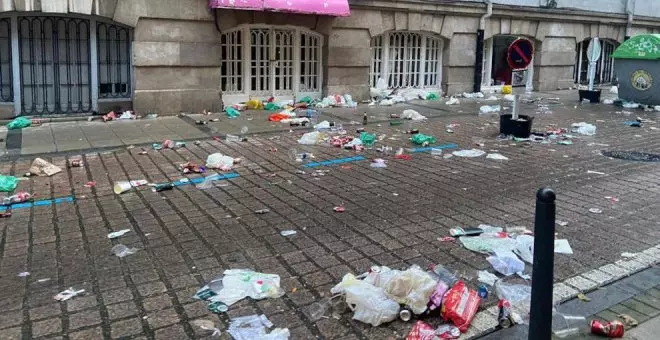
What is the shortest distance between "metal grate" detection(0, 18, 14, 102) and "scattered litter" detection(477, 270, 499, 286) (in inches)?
403

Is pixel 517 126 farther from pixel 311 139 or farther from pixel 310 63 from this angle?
pixel 310 63

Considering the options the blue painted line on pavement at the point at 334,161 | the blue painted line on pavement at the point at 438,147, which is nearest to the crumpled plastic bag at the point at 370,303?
the blue painted line on pavement at the point at 334,161

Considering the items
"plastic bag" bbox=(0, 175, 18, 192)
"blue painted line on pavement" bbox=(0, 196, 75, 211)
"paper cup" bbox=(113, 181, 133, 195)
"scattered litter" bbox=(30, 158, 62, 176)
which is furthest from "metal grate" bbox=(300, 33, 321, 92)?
"blue painted line on pavement" bbox=(0, 196, 75, 211)

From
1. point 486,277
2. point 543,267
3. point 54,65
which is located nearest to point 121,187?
point 486,277

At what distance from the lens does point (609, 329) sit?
3.44 m

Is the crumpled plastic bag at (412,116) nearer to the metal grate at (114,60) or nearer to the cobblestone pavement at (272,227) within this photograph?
the cobblestone pavement at (272,227)

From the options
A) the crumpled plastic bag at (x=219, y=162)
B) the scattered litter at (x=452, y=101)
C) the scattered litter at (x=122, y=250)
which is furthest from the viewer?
the scattered litter at (x=452, y=101)

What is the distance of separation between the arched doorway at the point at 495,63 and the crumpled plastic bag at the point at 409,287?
50.3ft

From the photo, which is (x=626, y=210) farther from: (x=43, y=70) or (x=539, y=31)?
(x=539, y=31)

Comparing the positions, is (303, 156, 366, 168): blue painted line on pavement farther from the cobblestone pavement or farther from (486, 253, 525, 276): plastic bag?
(486, 253, 525, 276): plastic bag

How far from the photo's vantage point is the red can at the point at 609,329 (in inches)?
135

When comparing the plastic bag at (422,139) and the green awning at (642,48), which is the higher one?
the green awning at (642,48)

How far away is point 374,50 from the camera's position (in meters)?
16.0

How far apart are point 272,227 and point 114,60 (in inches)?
325
